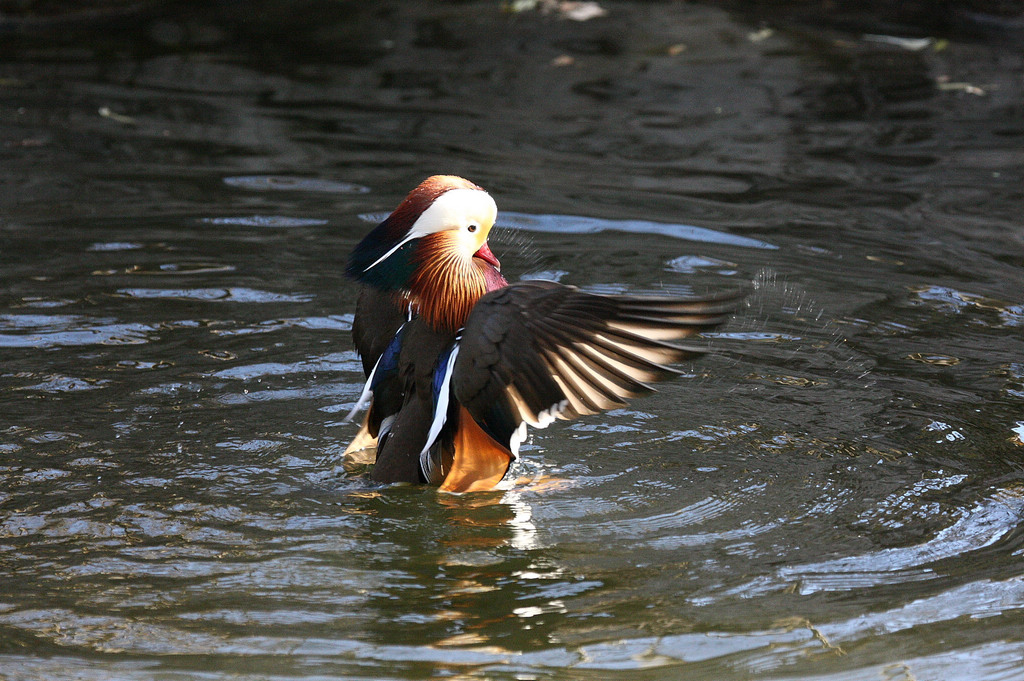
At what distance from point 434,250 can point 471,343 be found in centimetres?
39

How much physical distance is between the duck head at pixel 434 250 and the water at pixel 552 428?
0.63 metres

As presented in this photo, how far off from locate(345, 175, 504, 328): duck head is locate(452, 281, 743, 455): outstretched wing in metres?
0.24

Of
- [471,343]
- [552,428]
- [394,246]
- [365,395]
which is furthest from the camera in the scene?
[552,428]

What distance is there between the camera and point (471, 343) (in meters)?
3.51

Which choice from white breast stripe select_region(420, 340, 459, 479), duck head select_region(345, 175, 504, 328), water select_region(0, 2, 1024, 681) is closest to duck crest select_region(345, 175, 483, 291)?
duck head select_region(345, 175, 504, 328)

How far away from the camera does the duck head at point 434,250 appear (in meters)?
3.67

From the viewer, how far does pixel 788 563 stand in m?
3.25

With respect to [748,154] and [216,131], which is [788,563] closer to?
[748,154]

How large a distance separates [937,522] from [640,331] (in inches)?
40.6

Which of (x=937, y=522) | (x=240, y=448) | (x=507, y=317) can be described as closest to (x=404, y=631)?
(x=507, y=317)

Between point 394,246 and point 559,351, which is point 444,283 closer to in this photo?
point 394,246

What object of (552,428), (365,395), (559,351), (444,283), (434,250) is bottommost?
(552,428)

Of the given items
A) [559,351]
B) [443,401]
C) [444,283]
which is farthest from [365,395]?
[559,351]

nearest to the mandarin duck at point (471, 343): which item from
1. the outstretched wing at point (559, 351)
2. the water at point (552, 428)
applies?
the outstretched wing at point (559, 351)
